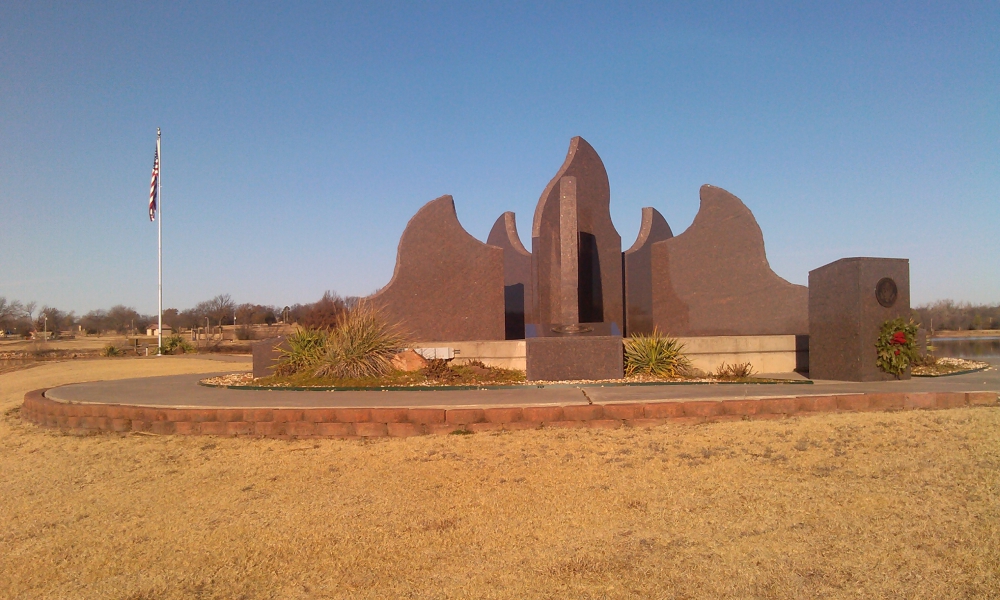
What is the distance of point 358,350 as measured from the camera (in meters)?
11.7

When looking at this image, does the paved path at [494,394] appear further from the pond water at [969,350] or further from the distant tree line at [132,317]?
the distant tree line at [132,317]

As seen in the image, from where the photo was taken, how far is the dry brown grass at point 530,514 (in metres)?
4.08

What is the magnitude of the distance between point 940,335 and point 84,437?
37.5m

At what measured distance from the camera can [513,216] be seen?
65.4 feet

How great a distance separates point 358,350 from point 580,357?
3.66m

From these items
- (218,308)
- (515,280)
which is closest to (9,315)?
(218,308)

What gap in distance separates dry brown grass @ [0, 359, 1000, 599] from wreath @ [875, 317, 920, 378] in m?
3.14

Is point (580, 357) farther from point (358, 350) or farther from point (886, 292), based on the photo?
point (886, 292)

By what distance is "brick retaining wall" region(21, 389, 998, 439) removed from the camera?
773 centimetres

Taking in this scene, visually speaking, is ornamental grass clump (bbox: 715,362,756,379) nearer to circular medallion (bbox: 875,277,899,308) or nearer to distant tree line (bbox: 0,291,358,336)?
circular medallion (bbox: 875,277,899,308)

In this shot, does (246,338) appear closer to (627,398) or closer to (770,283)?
(770,283)

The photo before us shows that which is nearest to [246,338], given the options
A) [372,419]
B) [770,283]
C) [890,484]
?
[770,283]

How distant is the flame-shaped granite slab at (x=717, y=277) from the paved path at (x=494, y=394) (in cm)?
514

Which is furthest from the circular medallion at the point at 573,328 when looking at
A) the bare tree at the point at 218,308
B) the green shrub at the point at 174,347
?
the bare tree at the point at 218,308
